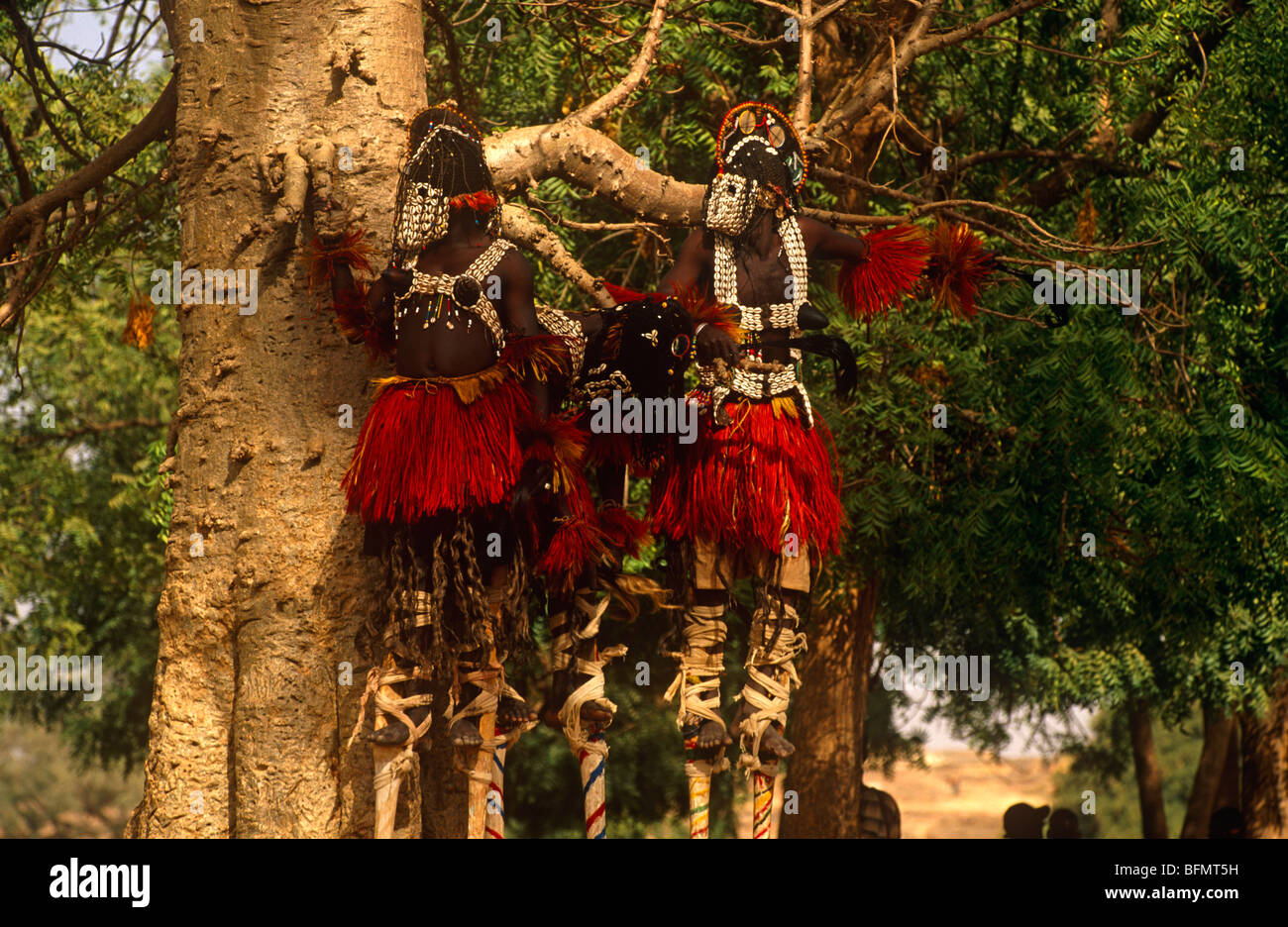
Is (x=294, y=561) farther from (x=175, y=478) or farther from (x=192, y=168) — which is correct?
(x=192, y=168)

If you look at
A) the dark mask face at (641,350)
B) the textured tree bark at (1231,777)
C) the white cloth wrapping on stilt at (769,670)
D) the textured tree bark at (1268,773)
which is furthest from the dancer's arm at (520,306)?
the textured tree bark at (1231,777)

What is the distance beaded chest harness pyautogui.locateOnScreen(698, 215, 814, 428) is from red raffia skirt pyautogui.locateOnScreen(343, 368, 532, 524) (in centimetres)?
77

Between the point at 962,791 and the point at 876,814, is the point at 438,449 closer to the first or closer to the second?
the point at 876,814

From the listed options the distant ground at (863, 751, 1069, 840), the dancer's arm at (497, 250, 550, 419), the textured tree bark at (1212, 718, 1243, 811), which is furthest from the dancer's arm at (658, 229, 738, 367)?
the distant ground at (863, 751, 1069, 840)

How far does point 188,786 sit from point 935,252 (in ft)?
11.5

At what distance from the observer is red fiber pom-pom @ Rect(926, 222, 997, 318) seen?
19.0ft

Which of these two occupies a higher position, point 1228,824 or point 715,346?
point 715,346

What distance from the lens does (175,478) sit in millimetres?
5684

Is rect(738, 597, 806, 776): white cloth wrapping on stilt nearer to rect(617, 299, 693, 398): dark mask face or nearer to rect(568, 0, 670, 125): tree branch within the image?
rect(617, 299, 693, 398): dark mask face

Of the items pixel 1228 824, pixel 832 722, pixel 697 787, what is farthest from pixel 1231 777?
pixel 697 787

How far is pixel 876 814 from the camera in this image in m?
10.4

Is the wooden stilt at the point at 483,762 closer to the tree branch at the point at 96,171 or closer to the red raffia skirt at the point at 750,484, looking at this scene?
the red raffia skirt at the point at 750,484

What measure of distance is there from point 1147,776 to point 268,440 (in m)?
13.6

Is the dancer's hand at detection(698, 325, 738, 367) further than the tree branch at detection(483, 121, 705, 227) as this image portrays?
No
